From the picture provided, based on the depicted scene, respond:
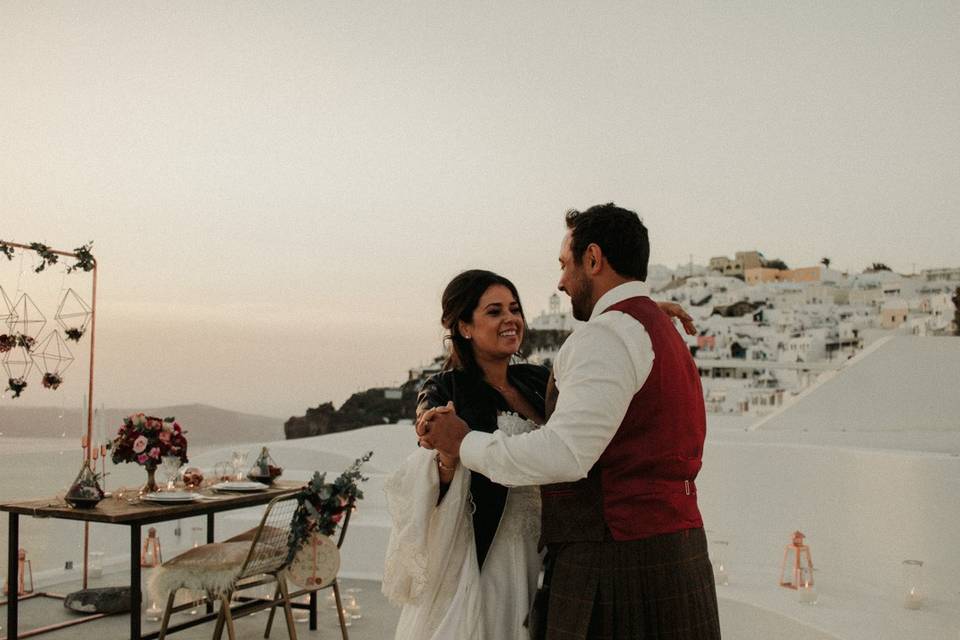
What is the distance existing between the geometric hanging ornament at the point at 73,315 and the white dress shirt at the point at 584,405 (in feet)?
14.4

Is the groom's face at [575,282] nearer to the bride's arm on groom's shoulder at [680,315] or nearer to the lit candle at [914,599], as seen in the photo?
the bride's arm on groom's shoulder at [680,315]

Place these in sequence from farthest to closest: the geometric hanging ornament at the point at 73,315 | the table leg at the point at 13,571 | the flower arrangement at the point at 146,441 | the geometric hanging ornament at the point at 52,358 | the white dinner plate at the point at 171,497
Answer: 1. the geometric hanging ornament at the point at 73,315
2. the geometric hanging ornament at the point at 52,358
3. the flower arrangement at the point at 146,441
4. the white dinner plate at the point at 171,497
5. the table leg at the point at 13,571

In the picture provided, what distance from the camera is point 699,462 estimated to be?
1695 mm

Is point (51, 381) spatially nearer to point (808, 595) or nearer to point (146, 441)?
point (146, 441)

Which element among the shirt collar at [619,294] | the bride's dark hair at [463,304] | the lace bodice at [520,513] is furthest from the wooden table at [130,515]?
the shirt collar at [619,294]

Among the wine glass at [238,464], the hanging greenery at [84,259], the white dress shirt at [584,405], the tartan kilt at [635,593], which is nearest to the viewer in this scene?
the white dress shirt at [584,405]

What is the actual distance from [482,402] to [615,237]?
0.74 meters

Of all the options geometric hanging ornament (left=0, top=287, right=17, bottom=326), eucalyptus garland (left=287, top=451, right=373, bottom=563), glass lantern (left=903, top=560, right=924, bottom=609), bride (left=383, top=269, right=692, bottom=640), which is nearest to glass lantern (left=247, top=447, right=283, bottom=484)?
eucalyptus garland (left=287, top=451, right=373, bottom=563)

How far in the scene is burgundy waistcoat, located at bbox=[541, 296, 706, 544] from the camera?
1.56 m

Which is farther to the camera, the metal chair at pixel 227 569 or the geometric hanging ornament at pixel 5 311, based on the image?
the geometric hanging ornament at pixel 5 311

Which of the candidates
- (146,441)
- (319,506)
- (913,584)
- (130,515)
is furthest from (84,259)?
(913,584)

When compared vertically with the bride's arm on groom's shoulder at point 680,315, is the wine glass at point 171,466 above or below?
below

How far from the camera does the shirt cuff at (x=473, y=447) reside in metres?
1.62

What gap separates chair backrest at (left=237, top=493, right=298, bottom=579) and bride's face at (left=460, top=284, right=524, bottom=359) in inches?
63.2
